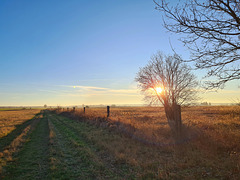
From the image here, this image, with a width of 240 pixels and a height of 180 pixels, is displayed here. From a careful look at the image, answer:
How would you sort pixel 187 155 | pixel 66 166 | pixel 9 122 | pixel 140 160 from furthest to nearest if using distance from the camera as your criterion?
pixel 9 122 < pixel 187 155 < pixel 140 160 < pixel 66 166

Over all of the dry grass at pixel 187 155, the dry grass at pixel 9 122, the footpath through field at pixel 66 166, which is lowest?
the dry grass at pixel 9 122

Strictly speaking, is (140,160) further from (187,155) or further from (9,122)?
(9,122)

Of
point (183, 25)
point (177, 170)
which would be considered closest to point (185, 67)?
point (183, 25)

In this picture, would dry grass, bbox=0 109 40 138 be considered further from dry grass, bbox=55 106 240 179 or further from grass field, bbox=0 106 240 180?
dry grass, bbox=55 106 240 179

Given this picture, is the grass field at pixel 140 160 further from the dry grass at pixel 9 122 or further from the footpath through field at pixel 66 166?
the dry grass at pixel 9 122

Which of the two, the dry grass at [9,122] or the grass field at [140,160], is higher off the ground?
the grass field at [140,160]

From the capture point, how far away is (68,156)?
6.87 meters

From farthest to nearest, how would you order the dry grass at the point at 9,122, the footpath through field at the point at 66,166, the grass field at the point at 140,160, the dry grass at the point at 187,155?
Result: the dry grass at the point at 9,122 < the footpath through field at the point at 66,166 < the grass field at the point at 140,160 < the dry grass at the point at 187,155

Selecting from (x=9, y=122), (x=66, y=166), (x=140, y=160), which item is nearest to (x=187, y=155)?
(x=140, y=160)

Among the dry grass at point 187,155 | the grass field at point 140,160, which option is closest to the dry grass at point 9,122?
the grass field at point 140,160

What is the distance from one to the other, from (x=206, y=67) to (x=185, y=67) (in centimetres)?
563

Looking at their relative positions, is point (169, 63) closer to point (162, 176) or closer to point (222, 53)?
point (222, 53)

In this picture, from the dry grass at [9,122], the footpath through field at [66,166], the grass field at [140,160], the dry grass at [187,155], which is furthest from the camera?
the dry grass at [9,122]

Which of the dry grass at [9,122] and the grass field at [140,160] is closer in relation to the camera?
the grass field at [140,160]
